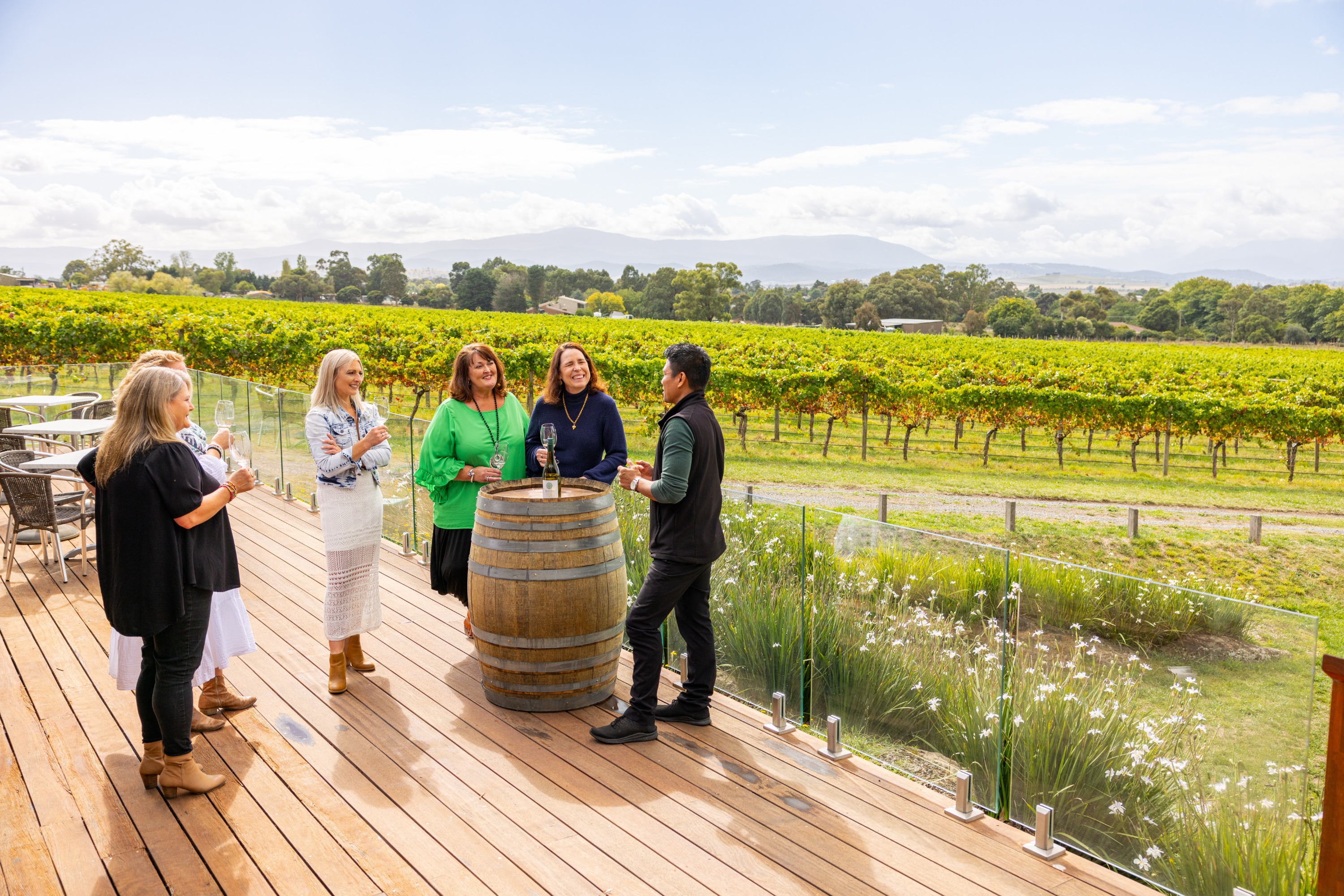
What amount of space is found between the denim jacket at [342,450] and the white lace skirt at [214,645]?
632 mm

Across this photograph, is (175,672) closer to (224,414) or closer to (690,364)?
(224,414)

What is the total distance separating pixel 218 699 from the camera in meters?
3.91

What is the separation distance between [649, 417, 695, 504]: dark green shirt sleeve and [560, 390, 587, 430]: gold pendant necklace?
99cm

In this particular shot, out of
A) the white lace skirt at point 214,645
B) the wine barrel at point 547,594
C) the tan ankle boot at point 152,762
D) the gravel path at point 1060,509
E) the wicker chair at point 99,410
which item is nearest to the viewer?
the tan ankle boot at point 152,762

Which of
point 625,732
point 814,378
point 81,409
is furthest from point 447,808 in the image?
point 814,378

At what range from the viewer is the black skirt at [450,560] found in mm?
4477

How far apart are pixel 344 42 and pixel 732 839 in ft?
112

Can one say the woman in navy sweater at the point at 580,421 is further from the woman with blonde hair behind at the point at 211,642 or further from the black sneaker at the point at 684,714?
the woman with blonde hair behind at the point at 211,642

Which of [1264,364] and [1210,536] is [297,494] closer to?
[1210,536]

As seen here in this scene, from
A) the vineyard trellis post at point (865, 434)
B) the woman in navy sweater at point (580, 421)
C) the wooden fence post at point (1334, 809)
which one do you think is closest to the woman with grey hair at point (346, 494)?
the woman in navy sweater at point (580, 421)

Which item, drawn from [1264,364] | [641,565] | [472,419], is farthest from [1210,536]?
[1264,364]

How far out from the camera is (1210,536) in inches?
535

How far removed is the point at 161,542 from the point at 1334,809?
3.41 meters

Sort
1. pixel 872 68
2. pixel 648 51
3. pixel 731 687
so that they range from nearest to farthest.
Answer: pixel 731 687 < pixel 648 51 < pixel 872 68
